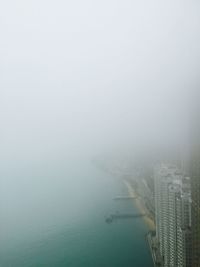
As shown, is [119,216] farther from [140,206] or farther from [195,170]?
[195,170]

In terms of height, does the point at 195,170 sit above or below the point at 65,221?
above

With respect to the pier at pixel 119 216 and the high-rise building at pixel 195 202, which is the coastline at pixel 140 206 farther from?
the high-rise building at pixel 195 202

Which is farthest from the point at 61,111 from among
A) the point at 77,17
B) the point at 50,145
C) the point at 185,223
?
the point at 185,223

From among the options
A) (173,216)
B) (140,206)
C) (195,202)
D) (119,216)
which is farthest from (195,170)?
(119,216)

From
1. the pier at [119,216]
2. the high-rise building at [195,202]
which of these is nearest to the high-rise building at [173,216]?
the high-rise building at [195,202]

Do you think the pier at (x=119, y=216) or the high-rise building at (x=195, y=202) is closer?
the high-rise building at (x=195, y=202)

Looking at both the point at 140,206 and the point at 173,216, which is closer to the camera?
the point at 173,216
